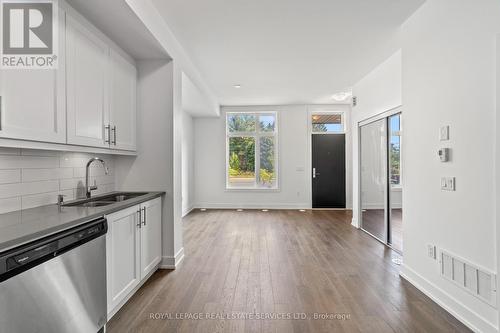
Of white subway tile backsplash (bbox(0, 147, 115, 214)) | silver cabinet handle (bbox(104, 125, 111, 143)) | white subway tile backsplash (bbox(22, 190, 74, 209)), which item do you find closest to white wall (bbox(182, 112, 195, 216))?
white subway tile backsplash (bbox(0, 147, 115, 214))

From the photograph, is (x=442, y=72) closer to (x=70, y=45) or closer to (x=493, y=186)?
(x=493, y=186)

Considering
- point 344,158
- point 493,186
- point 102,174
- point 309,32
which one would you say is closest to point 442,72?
point 493,186

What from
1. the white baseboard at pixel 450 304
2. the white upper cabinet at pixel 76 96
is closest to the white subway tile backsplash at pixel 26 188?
the white upper cabinet at pixel 76 96

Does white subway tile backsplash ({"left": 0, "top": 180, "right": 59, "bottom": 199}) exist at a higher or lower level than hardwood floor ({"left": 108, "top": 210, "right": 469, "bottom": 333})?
higher

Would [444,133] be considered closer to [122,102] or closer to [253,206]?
[122,102]

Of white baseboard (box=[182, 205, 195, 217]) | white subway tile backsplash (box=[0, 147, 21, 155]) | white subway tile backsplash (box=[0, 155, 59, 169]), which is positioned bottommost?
white baseboard (box=[182, 205, 195, 217])

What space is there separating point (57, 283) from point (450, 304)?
2.92 meters

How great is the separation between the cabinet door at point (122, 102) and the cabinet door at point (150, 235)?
0.73 metres

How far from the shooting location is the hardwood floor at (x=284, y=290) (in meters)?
2.05

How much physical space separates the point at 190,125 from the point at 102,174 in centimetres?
414

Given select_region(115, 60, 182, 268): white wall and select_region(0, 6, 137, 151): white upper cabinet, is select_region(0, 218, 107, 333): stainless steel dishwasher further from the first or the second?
select_region(115, 60, 182, 268): white wall

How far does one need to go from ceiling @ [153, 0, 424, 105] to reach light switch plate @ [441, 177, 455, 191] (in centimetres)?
177

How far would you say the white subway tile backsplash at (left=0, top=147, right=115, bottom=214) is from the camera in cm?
182

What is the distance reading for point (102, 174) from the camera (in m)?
2.93
